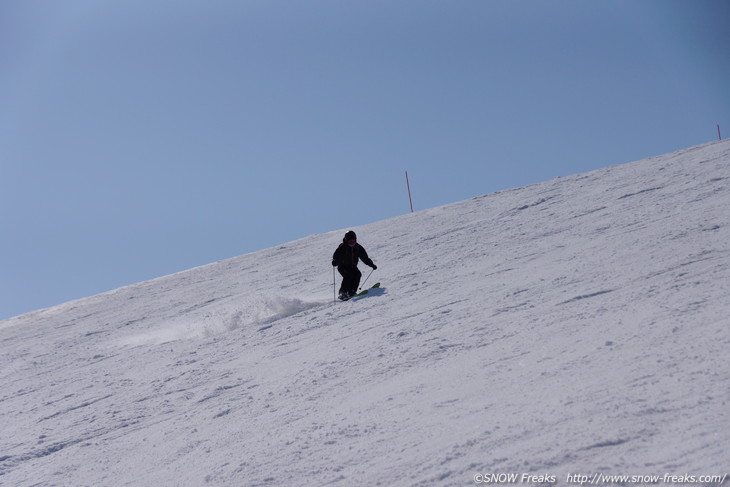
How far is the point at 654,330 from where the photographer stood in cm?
642

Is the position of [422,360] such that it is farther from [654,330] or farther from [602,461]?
[602,461]

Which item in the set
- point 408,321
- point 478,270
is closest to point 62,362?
point 408,321

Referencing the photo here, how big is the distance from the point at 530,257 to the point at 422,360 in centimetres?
511

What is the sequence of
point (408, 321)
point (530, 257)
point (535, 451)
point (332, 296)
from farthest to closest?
point (332, 296) < point (530, 257) < point (408, 321) < point (535, 451)

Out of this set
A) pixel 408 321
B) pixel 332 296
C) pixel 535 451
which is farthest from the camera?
pixel 332 296

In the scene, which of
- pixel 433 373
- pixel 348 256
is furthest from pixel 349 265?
pixel 433 373

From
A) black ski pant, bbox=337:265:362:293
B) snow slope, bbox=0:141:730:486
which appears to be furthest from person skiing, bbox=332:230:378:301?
snow slope, bbox=0:141:730:486

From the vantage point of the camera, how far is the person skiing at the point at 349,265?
41.9ft

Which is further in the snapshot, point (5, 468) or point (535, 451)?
point (5, 468)

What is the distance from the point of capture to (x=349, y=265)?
1284cm

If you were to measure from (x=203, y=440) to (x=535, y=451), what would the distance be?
329cm

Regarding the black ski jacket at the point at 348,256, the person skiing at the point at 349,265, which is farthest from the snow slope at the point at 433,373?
the black ski jacket at the point at 348,256

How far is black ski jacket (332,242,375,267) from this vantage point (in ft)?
42.2

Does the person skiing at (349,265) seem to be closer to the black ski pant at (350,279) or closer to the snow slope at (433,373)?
the black ski pant at (350,279)
